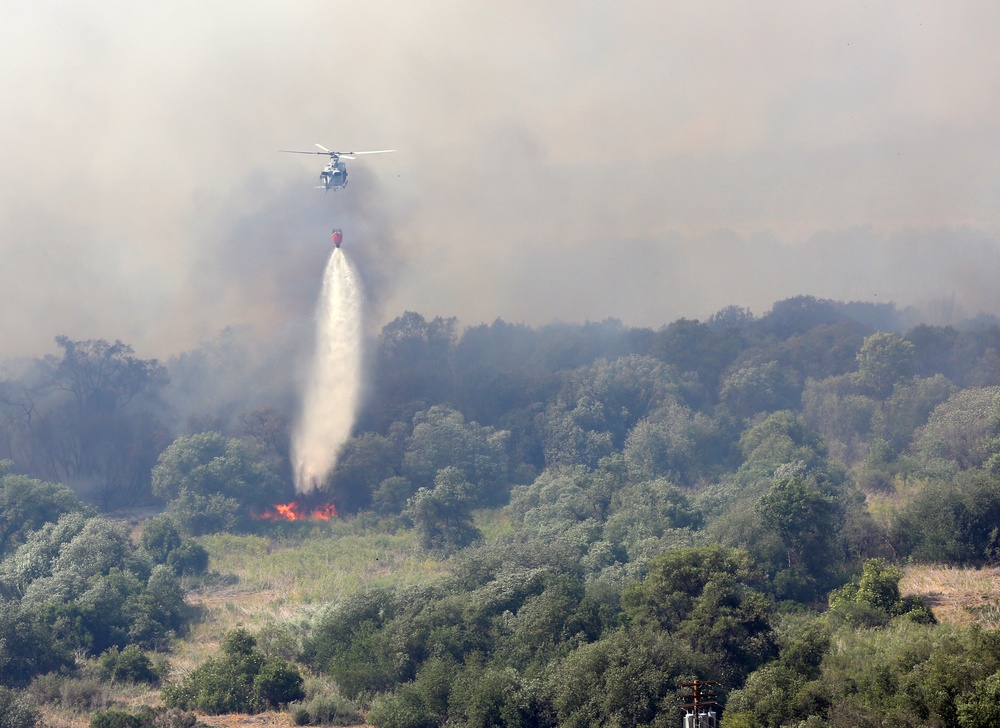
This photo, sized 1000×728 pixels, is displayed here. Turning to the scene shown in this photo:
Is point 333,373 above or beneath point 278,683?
above

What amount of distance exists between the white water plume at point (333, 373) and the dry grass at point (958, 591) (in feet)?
166

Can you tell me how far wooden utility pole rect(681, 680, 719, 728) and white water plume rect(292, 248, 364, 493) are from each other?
5663 centimetres

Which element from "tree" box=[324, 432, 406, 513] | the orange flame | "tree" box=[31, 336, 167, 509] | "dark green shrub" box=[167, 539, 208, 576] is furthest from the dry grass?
"tree" box=[31, 336, 167, 509]

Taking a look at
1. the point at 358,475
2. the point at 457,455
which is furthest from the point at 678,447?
the point at 358,475

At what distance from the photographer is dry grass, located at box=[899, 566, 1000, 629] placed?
163ft

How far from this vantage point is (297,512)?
90.8 m

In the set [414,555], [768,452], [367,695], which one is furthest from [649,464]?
[367,695]

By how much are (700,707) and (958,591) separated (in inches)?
765

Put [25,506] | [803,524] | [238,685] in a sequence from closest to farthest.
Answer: [238,685], [803,524], [25,506]

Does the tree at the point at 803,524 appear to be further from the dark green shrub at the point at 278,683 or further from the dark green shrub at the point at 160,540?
the dark green shrub at the point at 160,540

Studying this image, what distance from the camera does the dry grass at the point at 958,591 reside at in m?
49.8

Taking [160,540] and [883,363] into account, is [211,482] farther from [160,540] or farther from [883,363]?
[883,363]

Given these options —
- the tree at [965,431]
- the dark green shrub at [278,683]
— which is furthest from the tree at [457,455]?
the dark green shrub at [278,683]

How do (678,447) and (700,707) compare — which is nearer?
(700,707)
